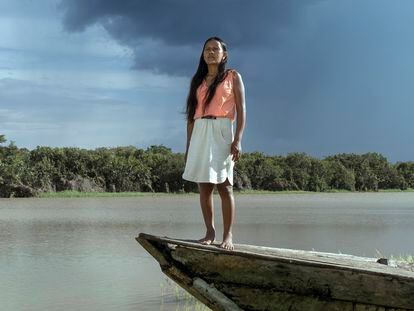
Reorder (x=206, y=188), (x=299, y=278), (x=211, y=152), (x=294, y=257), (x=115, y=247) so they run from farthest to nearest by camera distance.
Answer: (x=115, y=247), (x=206, y=188), (x=211, y=152), (x=294, y=257), (x=299, y=278)

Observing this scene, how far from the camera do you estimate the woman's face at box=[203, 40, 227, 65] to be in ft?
14.7

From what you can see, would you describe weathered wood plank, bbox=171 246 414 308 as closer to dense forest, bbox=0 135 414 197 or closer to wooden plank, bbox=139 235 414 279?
wooden plank, bbox=139 235 414 279

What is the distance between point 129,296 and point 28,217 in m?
13.4

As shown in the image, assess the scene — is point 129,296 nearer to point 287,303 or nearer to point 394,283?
point 287,303

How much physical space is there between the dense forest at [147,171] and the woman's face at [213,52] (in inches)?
1249

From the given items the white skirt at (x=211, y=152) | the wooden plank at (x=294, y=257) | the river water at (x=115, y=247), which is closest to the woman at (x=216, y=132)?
the white skirt at (x=211, y=152)

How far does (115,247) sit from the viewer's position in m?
11.9

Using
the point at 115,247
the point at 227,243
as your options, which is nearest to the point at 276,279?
the point at 227,243

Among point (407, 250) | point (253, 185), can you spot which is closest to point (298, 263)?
point (407, 250)

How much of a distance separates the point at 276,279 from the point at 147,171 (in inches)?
1394

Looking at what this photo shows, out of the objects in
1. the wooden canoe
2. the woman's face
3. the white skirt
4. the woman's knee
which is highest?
the woman's face

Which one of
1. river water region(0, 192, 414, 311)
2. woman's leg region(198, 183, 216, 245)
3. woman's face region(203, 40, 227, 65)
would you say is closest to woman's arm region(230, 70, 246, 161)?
woman's face region(203, 40, 227, 65)

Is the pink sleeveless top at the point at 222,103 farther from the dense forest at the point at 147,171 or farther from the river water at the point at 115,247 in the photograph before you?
the dense forest at the point at 147,171

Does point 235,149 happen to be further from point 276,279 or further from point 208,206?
point 276,279
